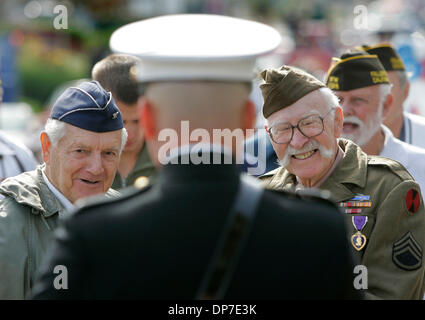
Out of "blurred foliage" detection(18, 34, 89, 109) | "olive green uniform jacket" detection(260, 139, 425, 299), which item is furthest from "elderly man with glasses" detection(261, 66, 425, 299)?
"blurred foliage" detection(18, 34, 89, 109)

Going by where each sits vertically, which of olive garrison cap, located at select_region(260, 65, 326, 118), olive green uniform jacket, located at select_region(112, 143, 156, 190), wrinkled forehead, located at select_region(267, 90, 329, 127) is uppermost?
olive garrison cap, located at select_region(260, 65, 326, 118)

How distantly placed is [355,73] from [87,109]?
1.99 m

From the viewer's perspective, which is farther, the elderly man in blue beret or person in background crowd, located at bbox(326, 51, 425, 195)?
person in background crowd, located at bbox(326, 51, 425, 195)

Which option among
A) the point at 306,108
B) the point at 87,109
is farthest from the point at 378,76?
the point at 87,109

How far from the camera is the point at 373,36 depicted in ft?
41.1

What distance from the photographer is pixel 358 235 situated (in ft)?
10.6

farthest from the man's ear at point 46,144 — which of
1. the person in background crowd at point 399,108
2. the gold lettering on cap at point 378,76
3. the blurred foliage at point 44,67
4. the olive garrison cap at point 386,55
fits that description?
the blurred foliage at point 44,67

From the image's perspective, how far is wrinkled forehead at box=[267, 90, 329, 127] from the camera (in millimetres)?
3492

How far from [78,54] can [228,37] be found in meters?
20.8

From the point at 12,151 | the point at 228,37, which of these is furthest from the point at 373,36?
the point at 228,37

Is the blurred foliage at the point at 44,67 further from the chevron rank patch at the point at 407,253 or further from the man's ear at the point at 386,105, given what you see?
the chevron rank patch at the point at 407,253

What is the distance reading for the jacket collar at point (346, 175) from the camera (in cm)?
338

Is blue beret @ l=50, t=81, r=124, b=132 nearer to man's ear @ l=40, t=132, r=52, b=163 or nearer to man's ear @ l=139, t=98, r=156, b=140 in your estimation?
man's ear @ l=40, t=132, r=52, b=163

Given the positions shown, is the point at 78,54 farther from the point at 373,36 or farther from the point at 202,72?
the point at 202,72
